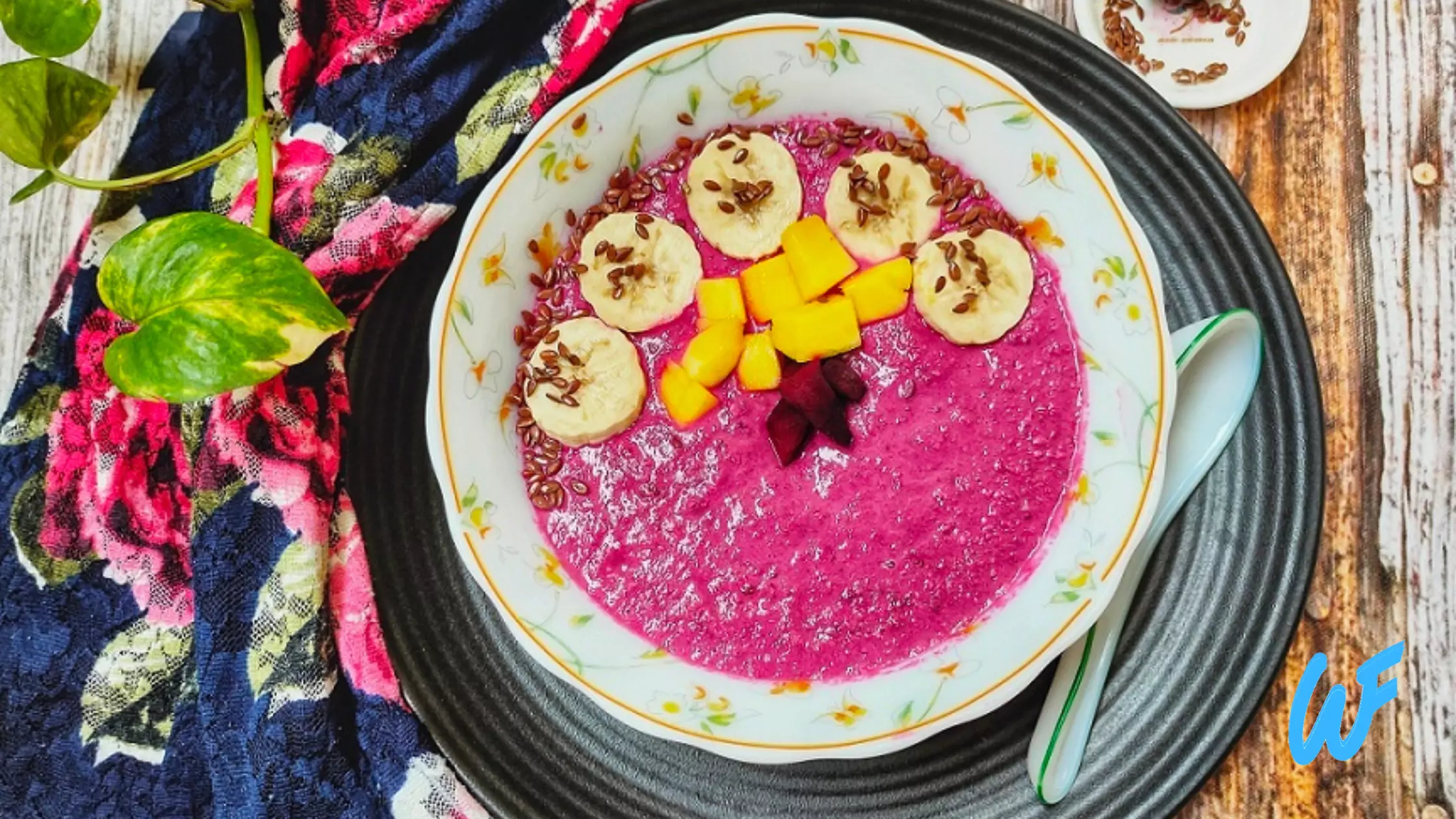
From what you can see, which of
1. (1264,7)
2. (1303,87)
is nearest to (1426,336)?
(1303,87)

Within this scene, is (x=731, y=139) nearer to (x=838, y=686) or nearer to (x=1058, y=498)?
(x=1058, y=498)

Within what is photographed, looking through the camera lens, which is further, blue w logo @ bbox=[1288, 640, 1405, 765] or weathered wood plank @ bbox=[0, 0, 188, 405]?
weathered wood plank @ bbox=[0, 0, 188, 405]

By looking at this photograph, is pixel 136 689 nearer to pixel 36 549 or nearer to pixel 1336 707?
pixel 36 549

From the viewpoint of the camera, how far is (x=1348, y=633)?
2105mm

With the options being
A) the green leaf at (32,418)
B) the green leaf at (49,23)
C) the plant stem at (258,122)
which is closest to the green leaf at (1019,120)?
the plant stem at (258,122)

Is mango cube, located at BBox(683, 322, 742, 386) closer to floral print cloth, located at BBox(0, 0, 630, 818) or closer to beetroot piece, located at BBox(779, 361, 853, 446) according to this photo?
beetroot piece, located at BBox(779, 361, 853, 446)

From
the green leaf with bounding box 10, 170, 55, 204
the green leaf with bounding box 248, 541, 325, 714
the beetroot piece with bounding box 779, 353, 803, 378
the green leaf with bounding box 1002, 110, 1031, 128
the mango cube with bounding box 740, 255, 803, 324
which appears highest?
the green leaf with bounding box 1002, 110, 1031, 128

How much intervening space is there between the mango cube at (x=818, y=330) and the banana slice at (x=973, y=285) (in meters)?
0.15

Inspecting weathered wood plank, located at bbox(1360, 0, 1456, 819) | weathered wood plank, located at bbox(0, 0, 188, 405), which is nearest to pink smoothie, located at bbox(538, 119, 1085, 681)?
weathered wood plank, located at bbox(1360, 0, 1456, 819)

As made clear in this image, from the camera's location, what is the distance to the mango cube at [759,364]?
1987mm

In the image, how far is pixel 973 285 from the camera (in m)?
1.98

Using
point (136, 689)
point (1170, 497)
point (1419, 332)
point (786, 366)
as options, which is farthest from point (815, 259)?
point (136, 689)

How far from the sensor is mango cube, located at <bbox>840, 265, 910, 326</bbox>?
2000 mm

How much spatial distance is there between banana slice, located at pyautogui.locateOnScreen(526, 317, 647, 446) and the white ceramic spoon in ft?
3.00
